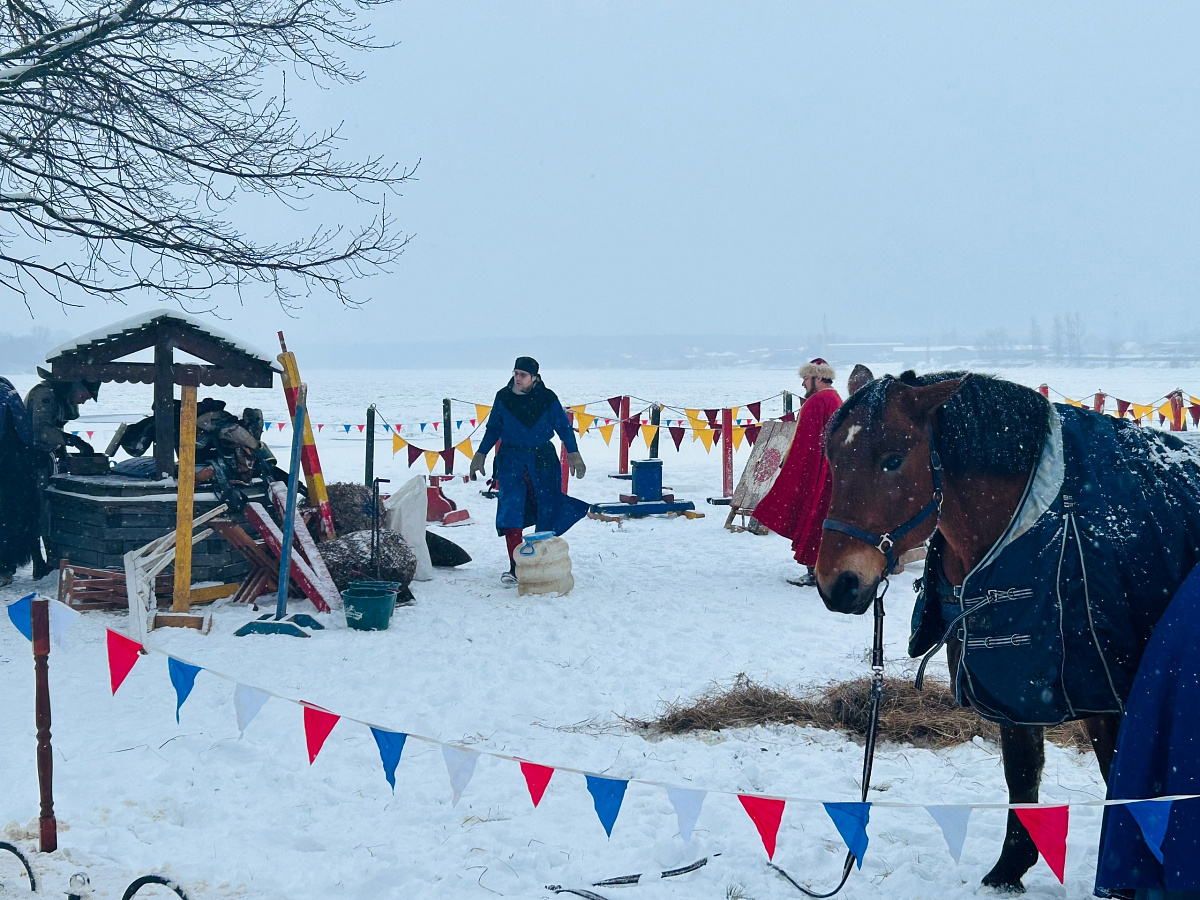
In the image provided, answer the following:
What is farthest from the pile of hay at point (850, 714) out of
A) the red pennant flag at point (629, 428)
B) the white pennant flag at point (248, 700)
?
the red pennant flag at point (629, 428)

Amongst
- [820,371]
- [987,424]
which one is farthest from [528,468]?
[987,424]

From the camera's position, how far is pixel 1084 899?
118 inches

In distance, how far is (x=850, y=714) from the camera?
4.68m

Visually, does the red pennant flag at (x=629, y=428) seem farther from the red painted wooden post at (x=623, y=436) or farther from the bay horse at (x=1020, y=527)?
the bay horse at (x=1020, y=527)

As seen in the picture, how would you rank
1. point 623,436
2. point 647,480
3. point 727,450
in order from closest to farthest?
1. point 647,480
2. point 727,450
3. point 623,436

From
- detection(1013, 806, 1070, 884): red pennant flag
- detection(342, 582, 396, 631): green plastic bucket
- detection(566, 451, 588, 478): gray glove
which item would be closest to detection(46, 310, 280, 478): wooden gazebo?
detection(342, 582, 396, 631): green plastic bucket

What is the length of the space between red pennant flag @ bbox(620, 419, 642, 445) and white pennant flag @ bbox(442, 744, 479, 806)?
11.6 meters

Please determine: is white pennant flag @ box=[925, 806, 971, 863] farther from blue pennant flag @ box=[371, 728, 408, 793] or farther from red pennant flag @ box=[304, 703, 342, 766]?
red pennant flag @ box=[304, 703, 342, 766]

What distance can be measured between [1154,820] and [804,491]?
5743mm

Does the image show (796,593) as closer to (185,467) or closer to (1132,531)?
(185,467)

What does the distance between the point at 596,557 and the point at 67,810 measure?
6.27 metres

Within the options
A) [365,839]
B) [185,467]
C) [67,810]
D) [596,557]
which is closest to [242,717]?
[365,839]

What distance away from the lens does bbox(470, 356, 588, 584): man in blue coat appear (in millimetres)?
7953

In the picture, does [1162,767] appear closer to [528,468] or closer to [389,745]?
[389,745]
